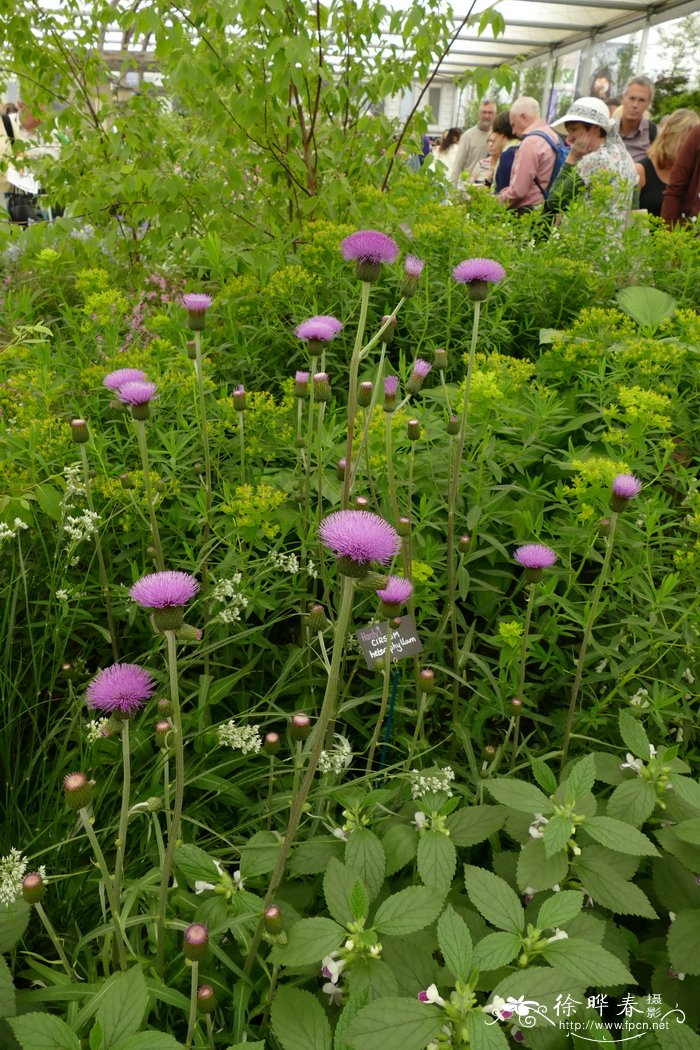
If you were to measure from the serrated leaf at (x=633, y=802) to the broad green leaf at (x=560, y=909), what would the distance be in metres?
0.24

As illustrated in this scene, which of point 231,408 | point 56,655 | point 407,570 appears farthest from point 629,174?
point 56,655

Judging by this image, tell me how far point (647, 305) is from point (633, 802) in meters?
1.66

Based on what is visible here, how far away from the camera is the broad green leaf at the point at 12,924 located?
102 cm

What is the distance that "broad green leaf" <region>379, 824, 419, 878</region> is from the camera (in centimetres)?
116

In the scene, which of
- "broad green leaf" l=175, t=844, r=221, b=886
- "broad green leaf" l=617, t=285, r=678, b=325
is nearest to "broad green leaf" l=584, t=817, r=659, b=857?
"broad green leaf" l=175, t=844, r=221, b=886

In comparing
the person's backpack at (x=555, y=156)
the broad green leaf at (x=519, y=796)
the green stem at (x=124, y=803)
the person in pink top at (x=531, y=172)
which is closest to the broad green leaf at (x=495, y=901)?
the broad green leaf at (x=519, y=796)

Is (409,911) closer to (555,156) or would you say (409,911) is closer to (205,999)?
(205,999)

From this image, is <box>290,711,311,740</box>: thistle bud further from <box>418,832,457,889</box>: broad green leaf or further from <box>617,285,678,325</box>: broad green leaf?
<box>617,285,678,325</box>: broad green leaf

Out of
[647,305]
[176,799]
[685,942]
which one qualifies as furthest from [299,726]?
[647,305]

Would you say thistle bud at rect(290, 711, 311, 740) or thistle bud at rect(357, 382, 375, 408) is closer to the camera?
thistle bud at rect(290, 711, 311, 740)

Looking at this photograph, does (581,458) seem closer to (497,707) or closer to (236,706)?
(497,707)

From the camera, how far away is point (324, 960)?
1005 mm

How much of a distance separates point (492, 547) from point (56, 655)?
98 centimetres

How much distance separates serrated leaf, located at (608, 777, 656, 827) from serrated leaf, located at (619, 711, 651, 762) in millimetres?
53
